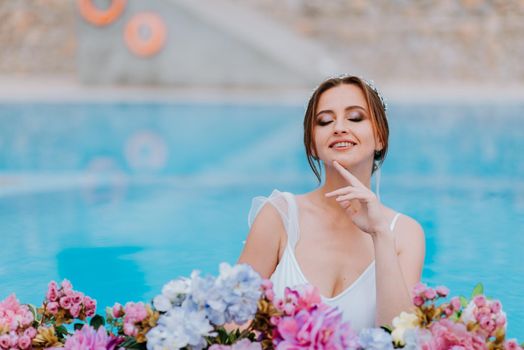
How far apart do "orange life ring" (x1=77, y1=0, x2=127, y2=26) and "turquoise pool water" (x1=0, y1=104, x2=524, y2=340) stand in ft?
7.89

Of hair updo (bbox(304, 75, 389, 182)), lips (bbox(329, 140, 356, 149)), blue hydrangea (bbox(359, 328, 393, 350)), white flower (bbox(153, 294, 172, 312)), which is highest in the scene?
hair updo (bbox(304, 75, 389, 182))

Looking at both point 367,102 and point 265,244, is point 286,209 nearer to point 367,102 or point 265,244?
point 265,244

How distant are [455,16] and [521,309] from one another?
37.6 ft

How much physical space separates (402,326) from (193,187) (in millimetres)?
4691

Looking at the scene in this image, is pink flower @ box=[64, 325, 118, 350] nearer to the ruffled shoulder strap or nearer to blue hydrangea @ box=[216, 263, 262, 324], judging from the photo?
blue hydrangea @ box=[216, 263, 262, 324]

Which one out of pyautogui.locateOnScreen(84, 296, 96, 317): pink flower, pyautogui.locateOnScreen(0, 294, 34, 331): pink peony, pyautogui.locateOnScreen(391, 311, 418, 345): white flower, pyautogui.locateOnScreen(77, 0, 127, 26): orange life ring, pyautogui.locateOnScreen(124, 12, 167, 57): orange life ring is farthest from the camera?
pyautogui.locateOnScreen(77, 0, 127, 26): orange life ring

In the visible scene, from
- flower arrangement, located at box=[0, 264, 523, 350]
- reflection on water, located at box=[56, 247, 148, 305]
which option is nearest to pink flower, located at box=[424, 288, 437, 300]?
flower arrangement, located at box=[0, 264, 523, 350]

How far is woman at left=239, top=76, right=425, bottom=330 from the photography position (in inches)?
78.2

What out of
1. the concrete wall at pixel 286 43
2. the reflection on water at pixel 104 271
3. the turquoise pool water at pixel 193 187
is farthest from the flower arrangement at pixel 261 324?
the concrete wall at pixel 286 43

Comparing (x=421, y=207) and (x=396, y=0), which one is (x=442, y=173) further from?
(x=396, y=0)

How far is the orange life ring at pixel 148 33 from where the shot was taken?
1201 cm

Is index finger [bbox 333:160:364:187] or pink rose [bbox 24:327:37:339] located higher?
index finger [bbox 333:160:364:187]

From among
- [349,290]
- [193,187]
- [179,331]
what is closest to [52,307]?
[179,331]

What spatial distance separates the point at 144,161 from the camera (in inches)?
284
